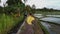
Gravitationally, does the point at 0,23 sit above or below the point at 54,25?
above

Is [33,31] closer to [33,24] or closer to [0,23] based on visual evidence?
[33,24]

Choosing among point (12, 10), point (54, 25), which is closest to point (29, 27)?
point (54, 25)

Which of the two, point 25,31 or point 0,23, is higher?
point 25,31

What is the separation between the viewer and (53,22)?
15078 millimetres

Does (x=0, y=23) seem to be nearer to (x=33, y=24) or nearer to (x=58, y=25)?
(x=33, y=24)

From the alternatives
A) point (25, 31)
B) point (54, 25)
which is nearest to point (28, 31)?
point (25, 31)

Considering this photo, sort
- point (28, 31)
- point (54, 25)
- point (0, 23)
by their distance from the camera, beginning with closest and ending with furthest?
point (28, 31) < point (0, 23) < point (54, 25)

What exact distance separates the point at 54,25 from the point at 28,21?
10.4m

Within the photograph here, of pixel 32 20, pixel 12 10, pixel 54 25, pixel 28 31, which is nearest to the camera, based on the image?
pixel 28 31

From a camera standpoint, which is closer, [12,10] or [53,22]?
[53,22]

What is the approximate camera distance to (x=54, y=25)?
1433 centimetres

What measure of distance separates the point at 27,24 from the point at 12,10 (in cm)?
1253

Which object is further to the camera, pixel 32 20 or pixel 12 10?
pixel 12 10

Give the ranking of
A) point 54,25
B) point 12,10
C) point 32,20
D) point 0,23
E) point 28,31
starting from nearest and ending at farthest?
1. point 28,31
2. point 32,20
3. point 0,23
4. point 54,25
5. point 12,10
